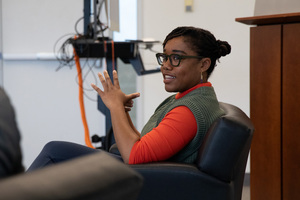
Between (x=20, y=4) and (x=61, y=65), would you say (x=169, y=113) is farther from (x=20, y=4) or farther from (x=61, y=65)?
(x=20, y=4)

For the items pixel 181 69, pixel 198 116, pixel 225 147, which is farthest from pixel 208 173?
pixel 181 69

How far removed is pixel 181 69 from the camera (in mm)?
1591

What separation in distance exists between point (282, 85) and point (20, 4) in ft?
8.34

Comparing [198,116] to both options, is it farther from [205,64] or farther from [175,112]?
[205,64]

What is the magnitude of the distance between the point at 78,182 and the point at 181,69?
1.17 meters

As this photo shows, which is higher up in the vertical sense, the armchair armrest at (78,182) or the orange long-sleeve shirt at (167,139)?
the armchair armrest at (78,182)

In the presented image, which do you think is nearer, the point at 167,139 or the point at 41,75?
the point at 167,139

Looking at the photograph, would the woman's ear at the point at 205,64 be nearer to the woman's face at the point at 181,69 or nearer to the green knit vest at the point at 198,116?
the woman's face at the point at 181,69

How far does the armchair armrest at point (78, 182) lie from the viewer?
0.42m

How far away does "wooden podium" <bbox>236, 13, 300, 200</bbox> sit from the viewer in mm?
1898

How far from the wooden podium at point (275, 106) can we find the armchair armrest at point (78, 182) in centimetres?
153

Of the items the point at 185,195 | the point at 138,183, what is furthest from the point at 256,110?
the point at 138,183

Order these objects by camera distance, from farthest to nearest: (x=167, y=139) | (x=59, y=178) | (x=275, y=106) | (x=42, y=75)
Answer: (x=42, y=75) → (x=275, y=106) → (x=167, y=139) → (x=59, y=178)

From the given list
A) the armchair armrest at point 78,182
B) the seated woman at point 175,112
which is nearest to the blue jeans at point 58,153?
the seated woman at point 175,112
